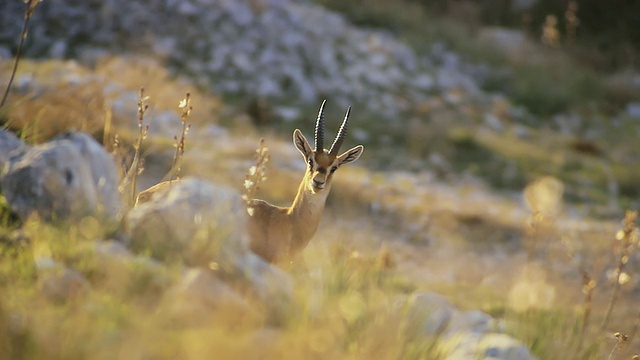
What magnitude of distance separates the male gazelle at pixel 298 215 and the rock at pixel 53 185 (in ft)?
4.80

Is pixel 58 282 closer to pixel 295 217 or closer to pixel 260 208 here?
pixel 260 208

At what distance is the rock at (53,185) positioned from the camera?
3.83m

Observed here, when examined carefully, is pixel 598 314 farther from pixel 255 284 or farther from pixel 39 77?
pixel 39 77

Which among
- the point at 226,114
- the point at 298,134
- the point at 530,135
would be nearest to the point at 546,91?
the point at 530,135

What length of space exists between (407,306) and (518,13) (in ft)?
62.7

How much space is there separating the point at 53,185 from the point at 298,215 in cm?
224

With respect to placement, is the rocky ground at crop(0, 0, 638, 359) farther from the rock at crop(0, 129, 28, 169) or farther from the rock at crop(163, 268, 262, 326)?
the rock at crop(163, 268, 262, 326)

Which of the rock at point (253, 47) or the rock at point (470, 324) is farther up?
the rock at point (253, 47)

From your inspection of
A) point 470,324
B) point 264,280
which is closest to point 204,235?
point 264,280

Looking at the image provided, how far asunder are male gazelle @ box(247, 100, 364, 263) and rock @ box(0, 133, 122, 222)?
1464 mm

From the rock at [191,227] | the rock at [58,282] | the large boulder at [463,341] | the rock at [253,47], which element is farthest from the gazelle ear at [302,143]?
the rock at [253,47]

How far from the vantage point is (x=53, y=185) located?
3.85 meters

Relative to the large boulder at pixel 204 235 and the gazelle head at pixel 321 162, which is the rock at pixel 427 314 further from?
the gazelle head at pixel 321 162

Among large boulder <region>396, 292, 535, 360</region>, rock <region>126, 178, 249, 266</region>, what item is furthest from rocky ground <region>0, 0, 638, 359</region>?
rock <region>126, 178, 249, 266</region>
